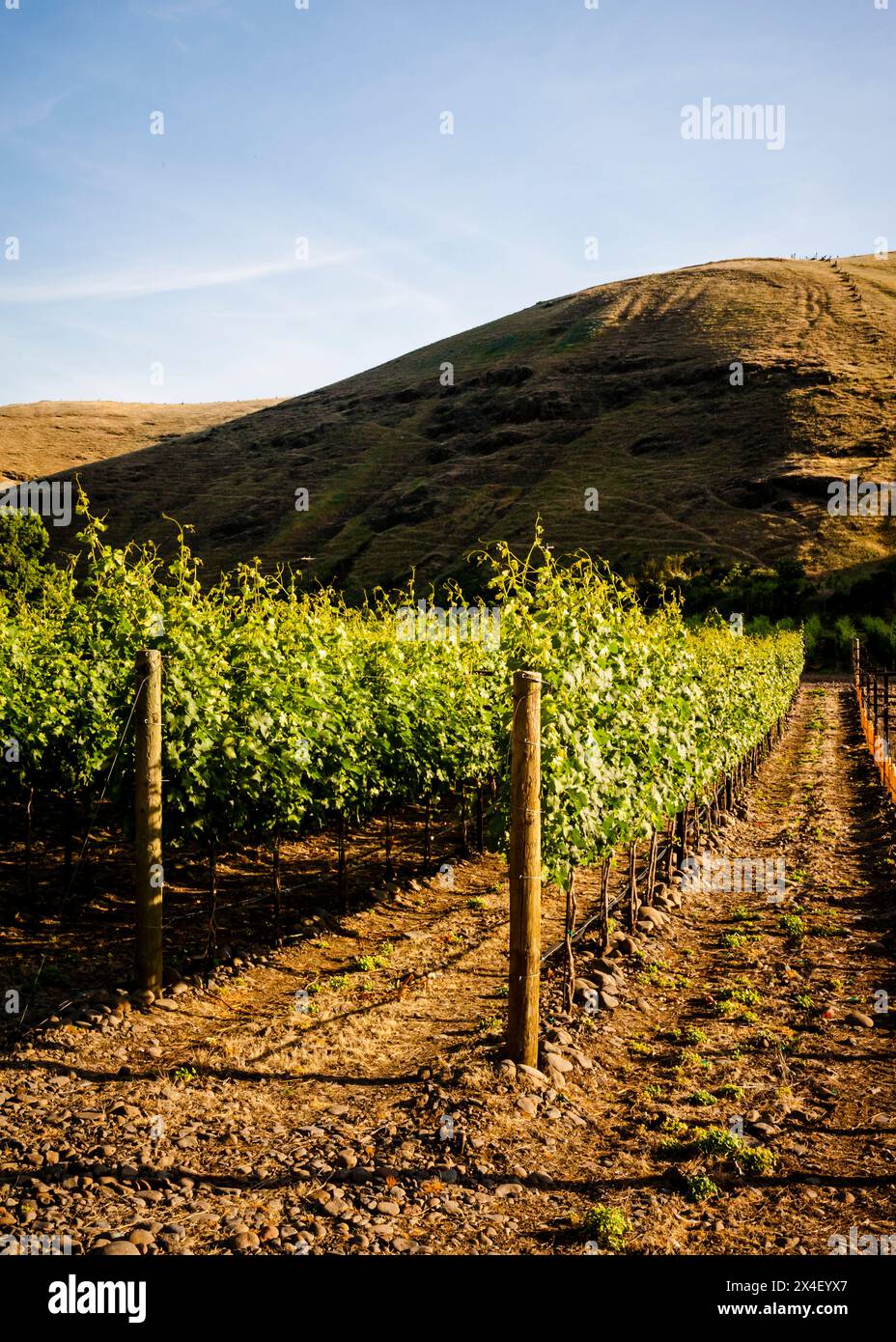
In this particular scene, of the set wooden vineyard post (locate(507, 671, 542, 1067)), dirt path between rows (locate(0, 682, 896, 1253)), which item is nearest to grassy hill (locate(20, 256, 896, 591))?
dirt path between rows (locate(0, 682, 896, 1253))

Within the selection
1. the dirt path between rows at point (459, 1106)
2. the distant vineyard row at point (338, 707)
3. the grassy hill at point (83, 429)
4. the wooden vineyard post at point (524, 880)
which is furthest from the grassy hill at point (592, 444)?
the wooden vineyard post at point (524, 880)

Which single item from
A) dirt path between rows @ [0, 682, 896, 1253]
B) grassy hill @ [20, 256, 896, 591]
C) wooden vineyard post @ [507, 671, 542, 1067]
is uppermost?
grassy hill @ [20, 256, 896, 591]

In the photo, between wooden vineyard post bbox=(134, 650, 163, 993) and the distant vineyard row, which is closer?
wooden vineyard post bbox=(134, 650, 163, 993)

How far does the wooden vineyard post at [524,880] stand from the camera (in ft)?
18.9

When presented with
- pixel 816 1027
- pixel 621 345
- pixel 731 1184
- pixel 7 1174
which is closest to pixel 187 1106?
pixel 7 1174

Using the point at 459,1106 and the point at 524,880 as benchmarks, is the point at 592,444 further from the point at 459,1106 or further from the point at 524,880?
the point at 459,1106

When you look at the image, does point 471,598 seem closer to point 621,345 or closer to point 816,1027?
point 621,345

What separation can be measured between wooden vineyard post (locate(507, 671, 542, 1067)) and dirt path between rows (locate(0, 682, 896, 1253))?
0.95ft

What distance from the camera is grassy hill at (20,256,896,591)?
66688 mm

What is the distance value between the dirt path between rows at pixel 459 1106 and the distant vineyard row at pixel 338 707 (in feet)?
4.60

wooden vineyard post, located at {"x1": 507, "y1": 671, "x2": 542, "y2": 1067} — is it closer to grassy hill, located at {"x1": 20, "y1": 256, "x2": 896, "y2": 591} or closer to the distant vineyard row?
the distant vineyard row

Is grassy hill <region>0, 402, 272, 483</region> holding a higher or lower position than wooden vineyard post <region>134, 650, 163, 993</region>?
higher

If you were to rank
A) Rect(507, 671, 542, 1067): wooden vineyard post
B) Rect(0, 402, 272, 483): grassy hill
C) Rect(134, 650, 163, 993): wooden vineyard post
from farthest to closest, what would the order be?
Rect(0, 402, 272, 483): grassy hill
Rect(134, 650, 163, 993): wooden vineyard post
Rect(507, 671, 542, 1067): wooden vineyard post

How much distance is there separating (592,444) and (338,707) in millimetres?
76365
